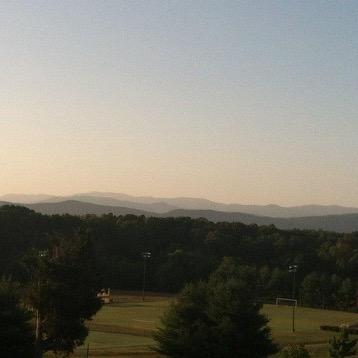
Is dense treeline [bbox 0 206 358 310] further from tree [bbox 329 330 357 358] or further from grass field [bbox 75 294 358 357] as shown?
tree [bbox 329 330 357 358]

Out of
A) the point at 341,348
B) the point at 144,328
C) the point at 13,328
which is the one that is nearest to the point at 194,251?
the point at 144,328

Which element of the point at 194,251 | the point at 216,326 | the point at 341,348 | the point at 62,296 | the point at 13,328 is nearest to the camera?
the point at 13,328

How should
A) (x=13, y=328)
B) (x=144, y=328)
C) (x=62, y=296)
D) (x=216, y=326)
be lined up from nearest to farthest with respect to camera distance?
(x=13, y=328), (x=216, y=326), (x=62, y=296), (x=144, y=328)

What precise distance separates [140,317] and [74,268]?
90.3ft

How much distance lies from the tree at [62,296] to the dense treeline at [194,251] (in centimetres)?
5379

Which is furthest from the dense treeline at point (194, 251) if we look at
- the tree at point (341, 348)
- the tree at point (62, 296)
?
the tree at point (62, 296)

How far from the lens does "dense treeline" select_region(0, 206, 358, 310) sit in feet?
312

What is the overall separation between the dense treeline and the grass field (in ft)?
57.8

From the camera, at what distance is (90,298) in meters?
37.8

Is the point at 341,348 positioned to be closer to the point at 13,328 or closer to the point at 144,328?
the point at 13,328

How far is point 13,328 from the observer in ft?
106

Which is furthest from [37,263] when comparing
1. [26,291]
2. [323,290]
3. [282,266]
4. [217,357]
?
[282,266]

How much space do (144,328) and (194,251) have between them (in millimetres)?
51560

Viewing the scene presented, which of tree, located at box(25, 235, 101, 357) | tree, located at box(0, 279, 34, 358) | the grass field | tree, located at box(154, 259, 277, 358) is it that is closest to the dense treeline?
the grass field
